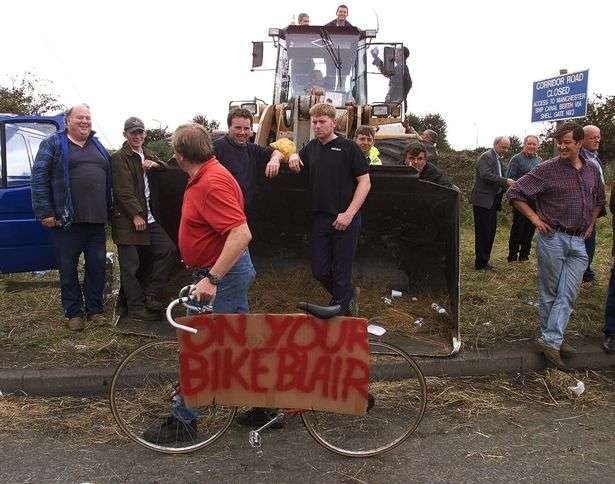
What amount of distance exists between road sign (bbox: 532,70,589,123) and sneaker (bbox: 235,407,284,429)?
7.72 meters

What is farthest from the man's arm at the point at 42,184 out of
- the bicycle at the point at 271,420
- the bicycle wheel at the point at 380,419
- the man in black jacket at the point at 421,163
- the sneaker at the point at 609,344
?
the sneaker at the point at 609,344

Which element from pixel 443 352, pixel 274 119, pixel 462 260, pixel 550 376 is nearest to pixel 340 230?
pixel 443 352

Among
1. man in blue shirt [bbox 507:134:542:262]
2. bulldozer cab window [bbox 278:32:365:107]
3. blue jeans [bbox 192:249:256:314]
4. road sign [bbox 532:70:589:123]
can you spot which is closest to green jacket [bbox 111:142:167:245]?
blue jeans [bbox 192:249:256:314]

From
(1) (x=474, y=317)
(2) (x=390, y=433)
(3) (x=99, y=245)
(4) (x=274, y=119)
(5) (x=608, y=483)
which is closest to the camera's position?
(5) (x=608, y=483)

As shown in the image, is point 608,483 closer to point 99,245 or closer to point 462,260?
point 99,245

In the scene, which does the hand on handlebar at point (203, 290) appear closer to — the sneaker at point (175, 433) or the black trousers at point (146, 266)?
the sneaker at point (175, 433)

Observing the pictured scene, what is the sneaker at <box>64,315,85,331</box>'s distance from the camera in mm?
5215

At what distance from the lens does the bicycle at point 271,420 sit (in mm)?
3455

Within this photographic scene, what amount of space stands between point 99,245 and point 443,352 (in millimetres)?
3090

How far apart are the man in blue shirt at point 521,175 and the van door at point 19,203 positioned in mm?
5557

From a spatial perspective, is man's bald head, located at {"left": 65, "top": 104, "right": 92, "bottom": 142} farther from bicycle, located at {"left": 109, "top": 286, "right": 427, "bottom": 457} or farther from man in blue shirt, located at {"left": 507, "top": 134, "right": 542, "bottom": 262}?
man in blue shirt, located at {"left": 507, "top": 134, "right": 542, "bottom": 262}

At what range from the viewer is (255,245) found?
19.6 ft

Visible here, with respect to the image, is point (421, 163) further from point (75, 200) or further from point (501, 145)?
point (75, 200)

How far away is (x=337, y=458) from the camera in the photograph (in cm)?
347
